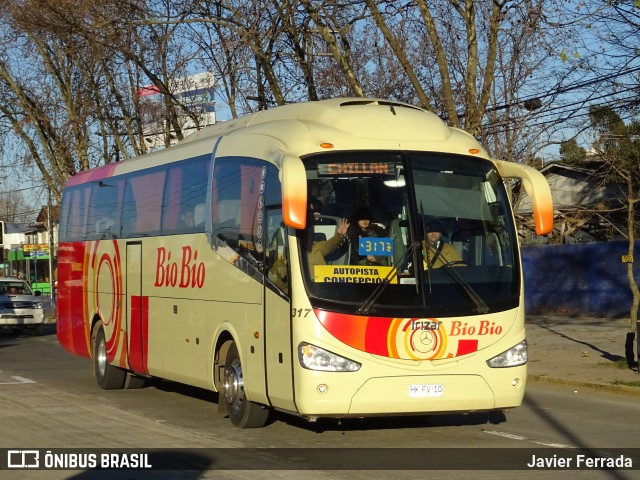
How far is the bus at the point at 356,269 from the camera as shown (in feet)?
34.2

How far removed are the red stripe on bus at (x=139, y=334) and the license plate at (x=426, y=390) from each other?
19.2 feet

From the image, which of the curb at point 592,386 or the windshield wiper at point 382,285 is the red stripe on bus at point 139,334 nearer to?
the windshield wiper at point 382,285

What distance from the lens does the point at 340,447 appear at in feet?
35.2

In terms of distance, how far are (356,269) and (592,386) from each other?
7.13 metres

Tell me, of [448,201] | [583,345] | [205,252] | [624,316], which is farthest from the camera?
[624,316]

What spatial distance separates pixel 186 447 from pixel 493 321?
11.1 ft

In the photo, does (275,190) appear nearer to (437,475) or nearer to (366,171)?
(366,171)

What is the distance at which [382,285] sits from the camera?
10.6 m

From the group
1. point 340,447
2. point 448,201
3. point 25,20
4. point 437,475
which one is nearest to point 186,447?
point 340,447

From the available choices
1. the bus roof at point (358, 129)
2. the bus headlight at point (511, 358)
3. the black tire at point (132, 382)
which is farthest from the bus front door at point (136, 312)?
the bus headlight at point (511, 358)

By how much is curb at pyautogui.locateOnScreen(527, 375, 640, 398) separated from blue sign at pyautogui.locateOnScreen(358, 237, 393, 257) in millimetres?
6378

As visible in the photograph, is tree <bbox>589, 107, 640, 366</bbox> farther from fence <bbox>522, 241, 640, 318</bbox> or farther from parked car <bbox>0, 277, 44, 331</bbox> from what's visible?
parked car <bbox>0, 277, 44, 331</bbox>

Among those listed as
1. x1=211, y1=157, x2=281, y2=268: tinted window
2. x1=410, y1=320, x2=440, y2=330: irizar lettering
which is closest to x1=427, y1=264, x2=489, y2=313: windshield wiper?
x1=410, y1=320, x2=440, y2=330: irizar lettering

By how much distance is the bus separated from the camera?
1041cm
